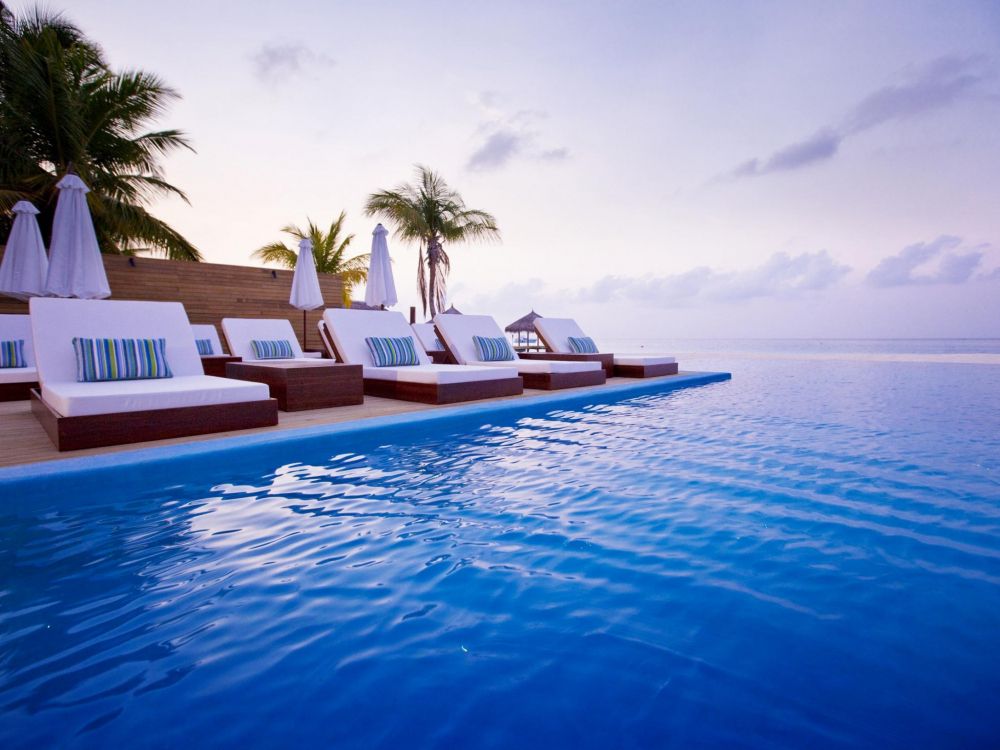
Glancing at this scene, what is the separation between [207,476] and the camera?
3600mm

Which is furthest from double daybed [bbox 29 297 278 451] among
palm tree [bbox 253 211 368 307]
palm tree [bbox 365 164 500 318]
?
palm tree [bbox 253 211 368 307]

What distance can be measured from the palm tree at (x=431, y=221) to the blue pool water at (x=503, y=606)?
13.5m

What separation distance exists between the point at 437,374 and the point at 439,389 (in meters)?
0.19

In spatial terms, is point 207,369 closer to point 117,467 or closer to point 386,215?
point 117,467

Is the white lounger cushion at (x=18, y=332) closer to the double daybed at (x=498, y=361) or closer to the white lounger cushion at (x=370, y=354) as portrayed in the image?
the white lounger cushion at (x=370, y=354)

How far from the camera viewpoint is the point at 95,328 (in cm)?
494

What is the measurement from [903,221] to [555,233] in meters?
10.1

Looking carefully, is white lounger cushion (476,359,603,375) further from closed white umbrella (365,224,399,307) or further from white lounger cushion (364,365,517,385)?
closed white umbrella (365,224,399,307)

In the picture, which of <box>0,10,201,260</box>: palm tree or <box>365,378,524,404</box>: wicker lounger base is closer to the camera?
<box>365,378,524,404</box>: wicker lounger base

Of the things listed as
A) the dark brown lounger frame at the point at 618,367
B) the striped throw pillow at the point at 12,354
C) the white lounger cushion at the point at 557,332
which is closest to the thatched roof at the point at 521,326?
the white lounger cushion at the point at 557,332

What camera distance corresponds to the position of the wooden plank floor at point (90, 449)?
359 cm

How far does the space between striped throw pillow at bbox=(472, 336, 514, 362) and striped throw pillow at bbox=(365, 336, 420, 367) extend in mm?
1225

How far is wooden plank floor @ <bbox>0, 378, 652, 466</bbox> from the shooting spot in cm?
359

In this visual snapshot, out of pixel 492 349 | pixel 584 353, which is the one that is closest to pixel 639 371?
pixel 584 353
